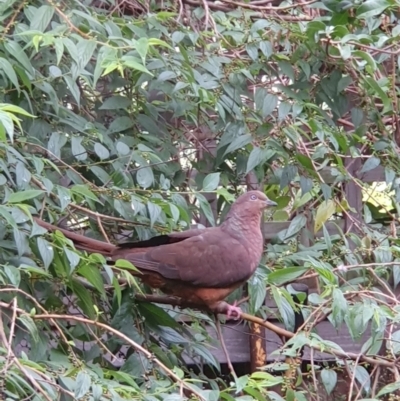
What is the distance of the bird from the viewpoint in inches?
126

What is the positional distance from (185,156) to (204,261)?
45cm

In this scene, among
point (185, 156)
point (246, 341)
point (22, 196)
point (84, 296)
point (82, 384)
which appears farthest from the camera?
point (246, 341)

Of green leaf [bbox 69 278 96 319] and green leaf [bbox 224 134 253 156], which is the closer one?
green leaf [bbox 69 278 96 319]

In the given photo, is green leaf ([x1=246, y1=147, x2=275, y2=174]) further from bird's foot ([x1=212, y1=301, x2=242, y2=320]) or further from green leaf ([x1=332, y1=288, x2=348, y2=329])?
green leaf ([x1=332, y1=288, x2=348, y2=329])

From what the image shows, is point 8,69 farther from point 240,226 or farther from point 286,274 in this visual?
point 240,226

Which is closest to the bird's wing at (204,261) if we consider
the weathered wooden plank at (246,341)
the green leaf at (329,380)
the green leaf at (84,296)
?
the green leaf at (84,296)

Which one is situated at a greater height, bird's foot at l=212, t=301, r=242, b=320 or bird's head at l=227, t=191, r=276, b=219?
bird's head at l=227, t=191, r=276, b=219

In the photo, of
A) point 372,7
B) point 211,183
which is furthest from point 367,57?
point 211,183

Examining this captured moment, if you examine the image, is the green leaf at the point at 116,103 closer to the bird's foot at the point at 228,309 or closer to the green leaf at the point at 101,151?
the green leaf at the point at 101,151

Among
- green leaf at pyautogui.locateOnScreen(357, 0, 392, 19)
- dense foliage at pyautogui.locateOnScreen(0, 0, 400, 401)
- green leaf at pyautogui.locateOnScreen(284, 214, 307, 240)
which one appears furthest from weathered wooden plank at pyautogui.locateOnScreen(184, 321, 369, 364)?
green leaf at pyautogui.locateOnScreen(357, 0, 392, 19)

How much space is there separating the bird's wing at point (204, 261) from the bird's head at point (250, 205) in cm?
12

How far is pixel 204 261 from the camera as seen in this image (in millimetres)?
3420

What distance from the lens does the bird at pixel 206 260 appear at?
321cm

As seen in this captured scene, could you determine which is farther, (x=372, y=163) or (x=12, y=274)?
(x=372, y=163)
